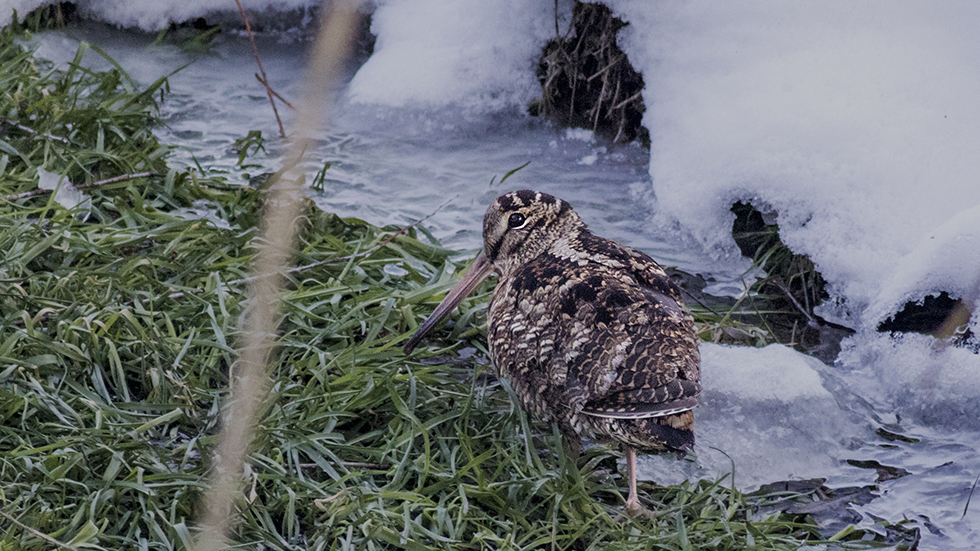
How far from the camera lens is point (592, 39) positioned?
4.30m

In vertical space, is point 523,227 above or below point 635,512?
above

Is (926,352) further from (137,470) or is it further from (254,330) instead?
(254,330)

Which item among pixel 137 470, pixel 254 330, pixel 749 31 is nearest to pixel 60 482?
pixel 137 470

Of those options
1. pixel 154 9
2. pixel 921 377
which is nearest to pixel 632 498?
pixel 921 377

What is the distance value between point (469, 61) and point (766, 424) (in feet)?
8.52

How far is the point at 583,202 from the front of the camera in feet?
13.2

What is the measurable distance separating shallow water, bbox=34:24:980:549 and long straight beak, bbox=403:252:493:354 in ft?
1.87

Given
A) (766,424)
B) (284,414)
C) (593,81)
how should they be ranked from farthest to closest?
(593,81) → (766,424) → (284,414)

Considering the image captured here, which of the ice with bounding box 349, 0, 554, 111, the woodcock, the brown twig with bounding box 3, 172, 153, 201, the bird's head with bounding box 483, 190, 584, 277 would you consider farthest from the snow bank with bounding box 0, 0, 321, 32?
the woodcock

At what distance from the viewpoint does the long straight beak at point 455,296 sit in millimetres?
2941

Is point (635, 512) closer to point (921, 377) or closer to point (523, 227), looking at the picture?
point (523, 227)

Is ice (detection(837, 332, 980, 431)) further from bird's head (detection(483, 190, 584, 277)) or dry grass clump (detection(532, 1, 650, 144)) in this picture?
dry grass clump (detection(532, 1, 650, 144))

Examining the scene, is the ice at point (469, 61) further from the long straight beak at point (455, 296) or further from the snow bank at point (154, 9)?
the long straight beak at point (455, 296)

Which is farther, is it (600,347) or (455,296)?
(455,296)
